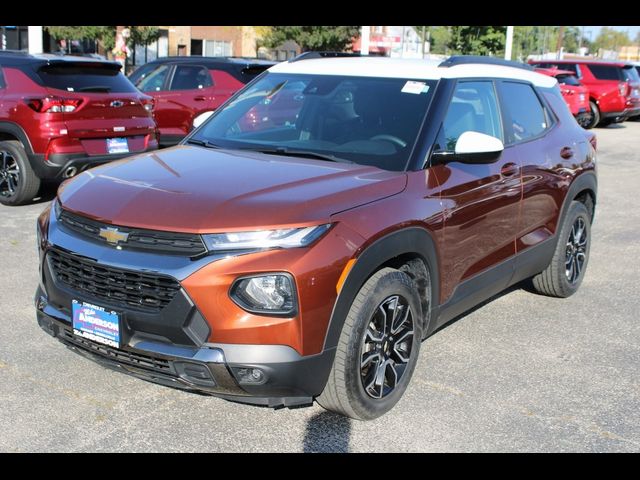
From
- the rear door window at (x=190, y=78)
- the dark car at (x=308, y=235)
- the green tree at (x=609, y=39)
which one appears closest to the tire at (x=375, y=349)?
the dark car at (x=308, y=235)

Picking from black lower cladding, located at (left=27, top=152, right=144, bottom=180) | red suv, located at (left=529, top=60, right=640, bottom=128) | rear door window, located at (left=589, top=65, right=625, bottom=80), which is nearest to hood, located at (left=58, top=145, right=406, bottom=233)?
black lower cladding, located at (left=27, top=152, right=144, bottom=180)

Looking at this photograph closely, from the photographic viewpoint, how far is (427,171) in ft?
13.5

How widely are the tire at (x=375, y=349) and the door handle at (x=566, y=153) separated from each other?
2199 mm

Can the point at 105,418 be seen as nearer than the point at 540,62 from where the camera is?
Yes

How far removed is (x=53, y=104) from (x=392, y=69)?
195 inches

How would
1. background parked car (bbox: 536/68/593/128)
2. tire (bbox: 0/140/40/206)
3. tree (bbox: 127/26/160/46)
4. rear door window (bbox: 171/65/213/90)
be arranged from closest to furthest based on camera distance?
tire (bbox: 0/140/40/206) < rear door window (bbox: 171/65/213/90) < background parked car (bbox: 536/68/593/128) < tree (bbox: 127/26/160/46)

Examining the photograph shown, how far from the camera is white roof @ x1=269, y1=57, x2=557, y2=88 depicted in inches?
182

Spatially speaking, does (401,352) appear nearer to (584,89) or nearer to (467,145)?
(467,145)

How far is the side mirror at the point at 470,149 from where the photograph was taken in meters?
4.20

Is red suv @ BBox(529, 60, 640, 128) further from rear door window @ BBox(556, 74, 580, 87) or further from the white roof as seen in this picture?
the white roof

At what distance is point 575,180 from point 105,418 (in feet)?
12.3

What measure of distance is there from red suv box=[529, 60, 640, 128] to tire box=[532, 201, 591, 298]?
16956 millimetres

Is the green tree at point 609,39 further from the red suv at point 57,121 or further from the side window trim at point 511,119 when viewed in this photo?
the side window trim at point 511,119
